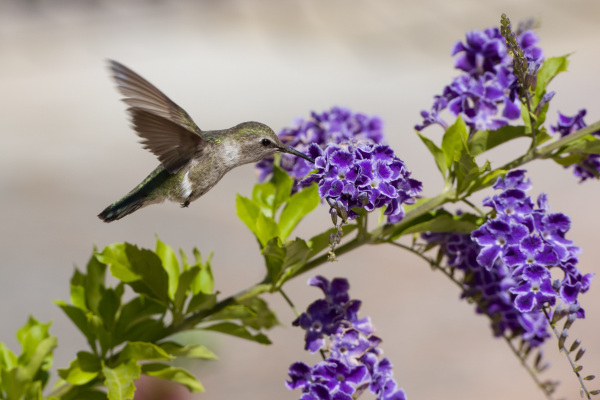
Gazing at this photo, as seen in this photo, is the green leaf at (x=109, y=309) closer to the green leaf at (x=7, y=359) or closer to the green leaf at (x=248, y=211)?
the green leaf at (x=7, y=359)

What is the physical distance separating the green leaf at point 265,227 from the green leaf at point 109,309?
38 cm

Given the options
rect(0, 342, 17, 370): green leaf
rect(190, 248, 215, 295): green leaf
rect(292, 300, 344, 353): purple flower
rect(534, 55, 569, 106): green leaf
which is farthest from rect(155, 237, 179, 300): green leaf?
rect(534, 55, 569, 106): green leaf

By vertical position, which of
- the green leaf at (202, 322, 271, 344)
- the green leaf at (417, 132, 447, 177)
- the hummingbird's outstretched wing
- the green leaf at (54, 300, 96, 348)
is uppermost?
the green leaf at (417, 132, 447, 177)

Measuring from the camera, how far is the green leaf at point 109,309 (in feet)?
4.32

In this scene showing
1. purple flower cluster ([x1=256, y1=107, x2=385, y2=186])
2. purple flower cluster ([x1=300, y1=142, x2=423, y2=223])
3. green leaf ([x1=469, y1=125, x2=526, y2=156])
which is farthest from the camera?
purple flower cluster ([x1=256, y1=107, x2=385, y2=186])

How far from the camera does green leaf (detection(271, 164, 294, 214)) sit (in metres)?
1.34

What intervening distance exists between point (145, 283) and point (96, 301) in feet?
0.61

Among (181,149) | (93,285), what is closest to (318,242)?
(181,149)

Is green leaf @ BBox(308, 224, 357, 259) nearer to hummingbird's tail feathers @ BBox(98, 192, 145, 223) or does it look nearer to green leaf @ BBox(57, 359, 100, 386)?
hummingbird's tail feathers @ BBox(98, 192, 145, 223)

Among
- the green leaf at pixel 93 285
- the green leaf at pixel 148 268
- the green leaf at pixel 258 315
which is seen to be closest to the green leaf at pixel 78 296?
the green leaf at pixel 93 285

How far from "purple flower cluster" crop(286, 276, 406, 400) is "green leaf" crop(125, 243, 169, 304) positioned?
298mm

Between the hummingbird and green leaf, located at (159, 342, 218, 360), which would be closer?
the hummingbird

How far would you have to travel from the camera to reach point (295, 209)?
4.22 feet

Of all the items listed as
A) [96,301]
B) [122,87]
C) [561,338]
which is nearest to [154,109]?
[122,87]
